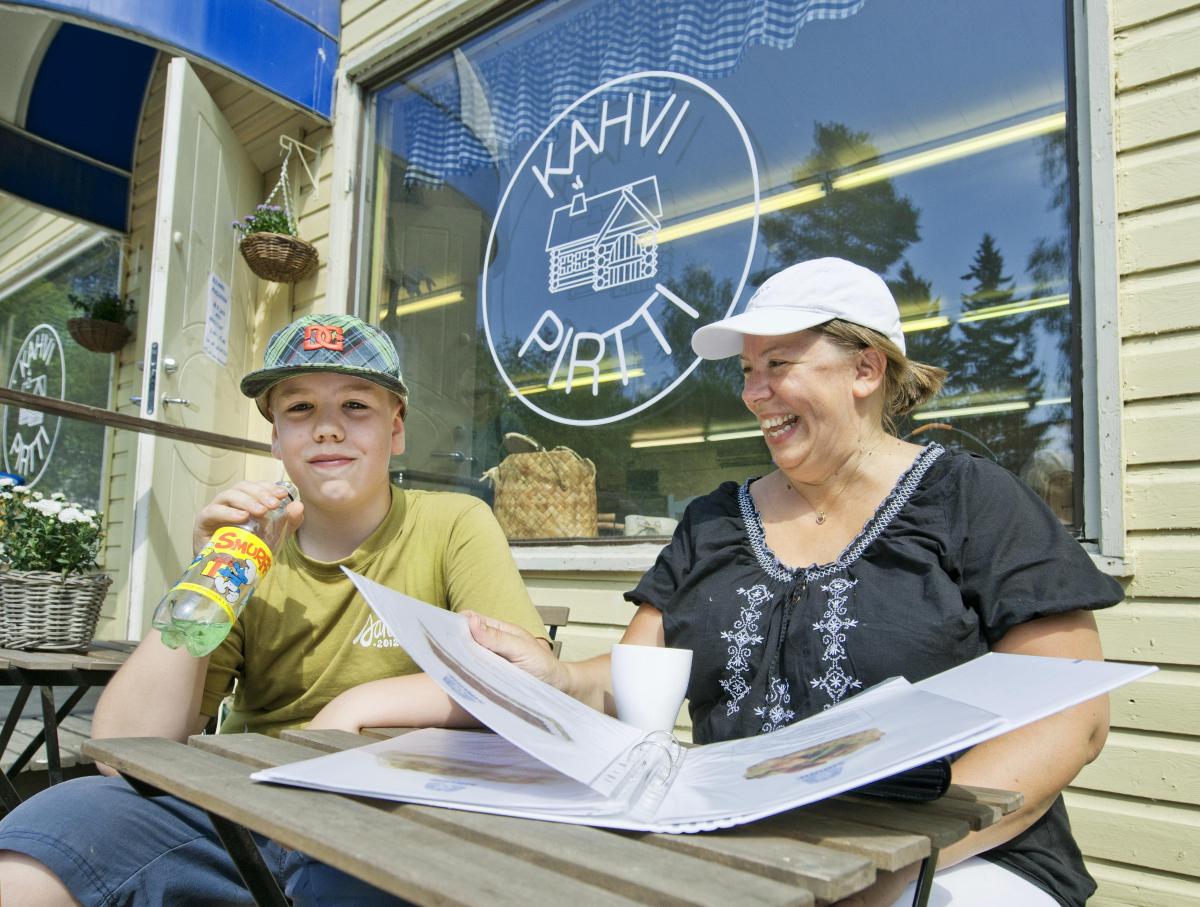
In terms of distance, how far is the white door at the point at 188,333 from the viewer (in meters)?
3.82

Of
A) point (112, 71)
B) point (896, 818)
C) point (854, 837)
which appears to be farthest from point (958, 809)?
point (112, 71)

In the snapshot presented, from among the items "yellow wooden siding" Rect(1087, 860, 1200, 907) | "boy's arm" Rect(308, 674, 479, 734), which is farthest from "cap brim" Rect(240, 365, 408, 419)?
"yellow wooden siding" Rect(1087, 860, 1200, 907)

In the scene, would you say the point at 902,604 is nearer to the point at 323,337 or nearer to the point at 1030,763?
the point at 1030,763

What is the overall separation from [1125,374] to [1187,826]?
0.99 metres

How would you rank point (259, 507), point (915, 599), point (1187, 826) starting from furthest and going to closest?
point (1187, 826) < point (259, 507) < point (915, 599)

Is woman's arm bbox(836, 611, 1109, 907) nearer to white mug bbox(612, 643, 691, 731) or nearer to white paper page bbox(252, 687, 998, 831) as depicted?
white paper page bbox(252, 687, 998, 831)

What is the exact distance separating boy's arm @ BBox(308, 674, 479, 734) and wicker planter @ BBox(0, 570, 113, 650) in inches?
58.2

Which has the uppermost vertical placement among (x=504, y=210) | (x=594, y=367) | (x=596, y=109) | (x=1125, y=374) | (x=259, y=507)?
(x=596, y=109)

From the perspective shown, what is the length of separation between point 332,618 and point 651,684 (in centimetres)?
68

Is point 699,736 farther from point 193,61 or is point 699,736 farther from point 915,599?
point 193,61

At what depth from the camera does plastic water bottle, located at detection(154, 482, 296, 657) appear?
1.07 meters

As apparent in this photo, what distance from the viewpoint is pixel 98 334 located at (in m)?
5.55

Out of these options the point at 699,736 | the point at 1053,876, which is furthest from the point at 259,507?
the point at 1053,876

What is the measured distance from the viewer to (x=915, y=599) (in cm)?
124
